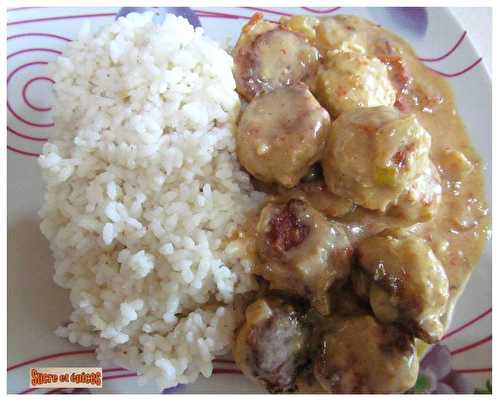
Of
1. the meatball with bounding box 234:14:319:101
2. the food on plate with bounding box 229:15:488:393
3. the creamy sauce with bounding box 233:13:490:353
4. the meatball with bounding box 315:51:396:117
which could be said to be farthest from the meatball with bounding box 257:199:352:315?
the meatball with bounding box 234:14:319:101

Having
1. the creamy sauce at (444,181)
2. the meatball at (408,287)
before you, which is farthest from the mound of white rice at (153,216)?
the meatball at (408,287)

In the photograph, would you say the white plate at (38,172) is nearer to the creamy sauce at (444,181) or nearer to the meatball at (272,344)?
the creamy sauce at (444,181)

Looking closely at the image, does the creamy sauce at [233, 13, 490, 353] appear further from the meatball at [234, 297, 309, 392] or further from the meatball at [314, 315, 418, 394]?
the meatball at [314, 315, 418, 394]

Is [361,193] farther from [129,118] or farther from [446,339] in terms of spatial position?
[129,118]

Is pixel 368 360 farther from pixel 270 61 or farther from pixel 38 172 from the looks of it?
pixel 38 172

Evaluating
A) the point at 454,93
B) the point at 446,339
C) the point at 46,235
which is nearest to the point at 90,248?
the point at 46,235

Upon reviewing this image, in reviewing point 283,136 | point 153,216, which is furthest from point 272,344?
point 283,136
